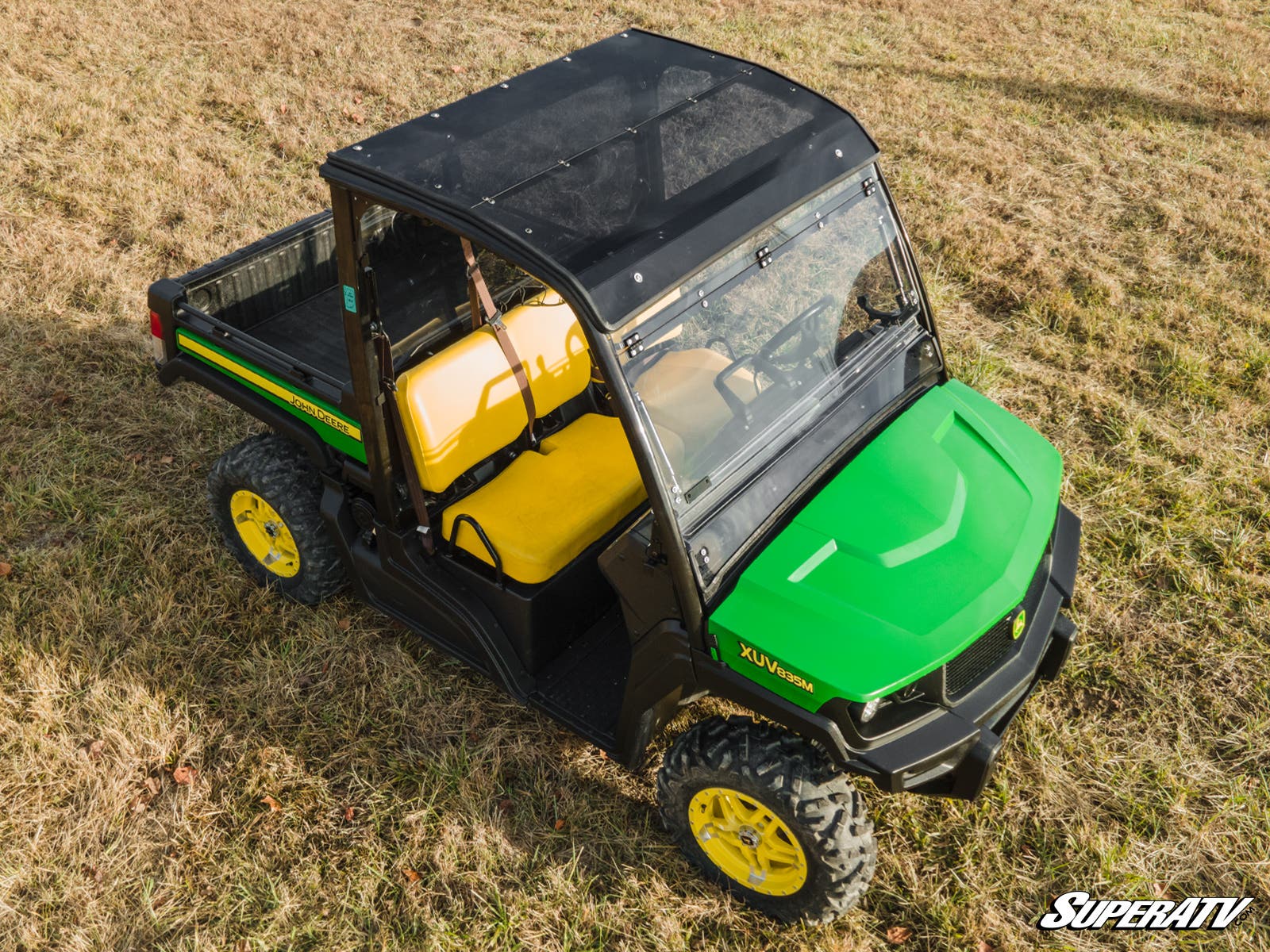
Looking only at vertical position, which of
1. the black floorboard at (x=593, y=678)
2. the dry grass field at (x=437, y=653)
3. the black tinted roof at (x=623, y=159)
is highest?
the black tinted roof at (x=623, y=159)

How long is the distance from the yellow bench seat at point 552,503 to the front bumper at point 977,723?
1180 mm

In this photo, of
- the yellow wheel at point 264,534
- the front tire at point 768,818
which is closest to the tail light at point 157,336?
the yellow wheel at point 264,534

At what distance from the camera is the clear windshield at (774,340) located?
114 inches

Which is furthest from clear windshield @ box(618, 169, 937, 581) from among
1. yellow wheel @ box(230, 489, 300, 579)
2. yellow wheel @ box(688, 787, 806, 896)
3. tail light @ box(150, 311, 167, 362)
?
tail light @ box(150, 311, 167, 362)

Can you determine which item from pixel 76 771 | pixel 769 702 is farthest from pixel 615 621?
pixel 76 771

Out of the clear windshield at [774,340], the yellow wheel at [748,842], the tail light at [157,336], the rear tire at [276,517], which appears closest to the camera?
the clear windshield at [774,340]

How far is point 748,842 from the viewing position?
10.6ft

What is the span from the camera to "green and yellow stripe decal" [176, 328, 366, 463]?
3.66 metres

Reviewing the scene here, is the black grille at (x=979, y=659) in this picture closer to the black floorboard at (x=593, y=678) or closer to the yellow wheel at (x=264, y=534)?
the black floorboard at (x=593, y=678)

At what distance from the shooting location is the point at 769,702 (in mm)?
2891

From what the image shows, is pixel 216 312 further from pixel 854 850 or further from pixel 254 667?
pixel 854 850

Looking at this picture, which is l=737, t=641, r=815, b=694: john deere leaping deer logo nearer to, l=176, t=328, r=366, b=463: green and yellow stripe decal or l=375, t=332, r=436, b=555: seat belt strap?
l=375, t=332, r=436, b=555: seat belt strap

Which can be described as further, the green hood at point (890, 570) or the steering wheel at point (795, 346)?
the steering wheel at point (795, 346)

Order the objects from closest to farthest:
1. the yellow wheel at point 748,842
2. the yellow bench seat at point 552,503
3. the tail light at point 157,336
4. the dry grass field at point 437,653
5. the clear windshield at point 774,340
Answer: the clear windshield at point 774,340
the yellow wheel at point 748,842
the dry grass field at point 437,653
the yellow bench seat at point 552,503
the tail light at point 157,336
